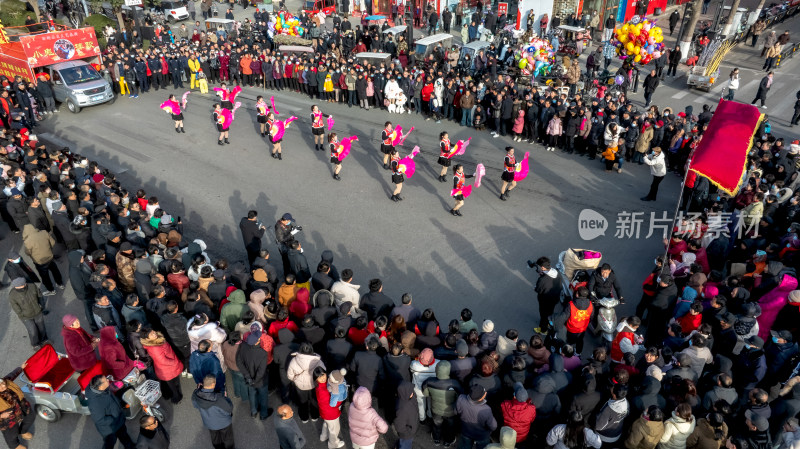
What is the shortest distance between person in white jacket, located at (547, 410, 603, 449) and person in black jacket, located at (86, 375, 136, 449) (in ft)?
17.6

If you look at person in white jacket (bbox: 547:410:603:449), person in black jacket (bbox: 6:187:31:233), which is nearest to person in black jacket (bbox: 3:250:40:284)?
person in black jacket (bbox: 6:187:31:233)

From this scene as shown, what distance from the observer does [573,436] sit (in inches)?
251

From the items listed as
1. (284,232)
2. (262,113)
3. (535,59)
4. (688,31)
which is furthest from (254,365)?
(688,31)

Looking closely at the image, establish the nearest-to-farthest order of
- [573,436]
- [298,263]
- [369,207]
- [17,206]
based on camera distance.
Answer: [573,436] < [298,263] < [17,206] < [369,207]

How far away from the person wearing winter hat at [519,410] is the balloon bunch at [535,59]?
16814 millimetres

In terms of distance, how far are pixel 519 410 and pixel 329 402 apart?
2.39 metres

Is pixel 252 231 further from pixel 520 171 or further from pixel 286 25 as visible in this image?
pixel 286 25

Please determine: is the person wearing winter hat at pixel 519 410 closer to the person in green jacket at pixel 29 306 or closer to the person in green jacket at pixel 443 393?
the person in green jacket at pixel 443 393

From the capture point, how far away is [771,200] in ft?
35.0

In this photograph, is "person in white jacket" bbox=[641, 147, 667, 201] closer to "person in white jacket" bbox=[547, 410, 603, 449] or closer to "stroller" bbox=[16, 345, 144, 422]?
"person in white jacket" bbox=[547, 410, 603, 449]

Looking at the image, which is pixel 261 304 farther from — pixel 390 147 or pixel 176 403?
pixel 390 147

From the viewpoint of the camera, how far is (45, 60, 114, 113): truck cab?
1964 centimetres

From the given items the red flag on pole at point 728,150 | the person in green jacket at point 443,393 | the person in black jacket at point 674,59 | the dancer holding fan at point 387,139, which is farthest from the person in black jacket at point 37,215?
the person in black jacket at point 674,59

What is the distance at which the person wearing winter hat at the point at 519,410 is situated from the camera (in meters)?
6.42
